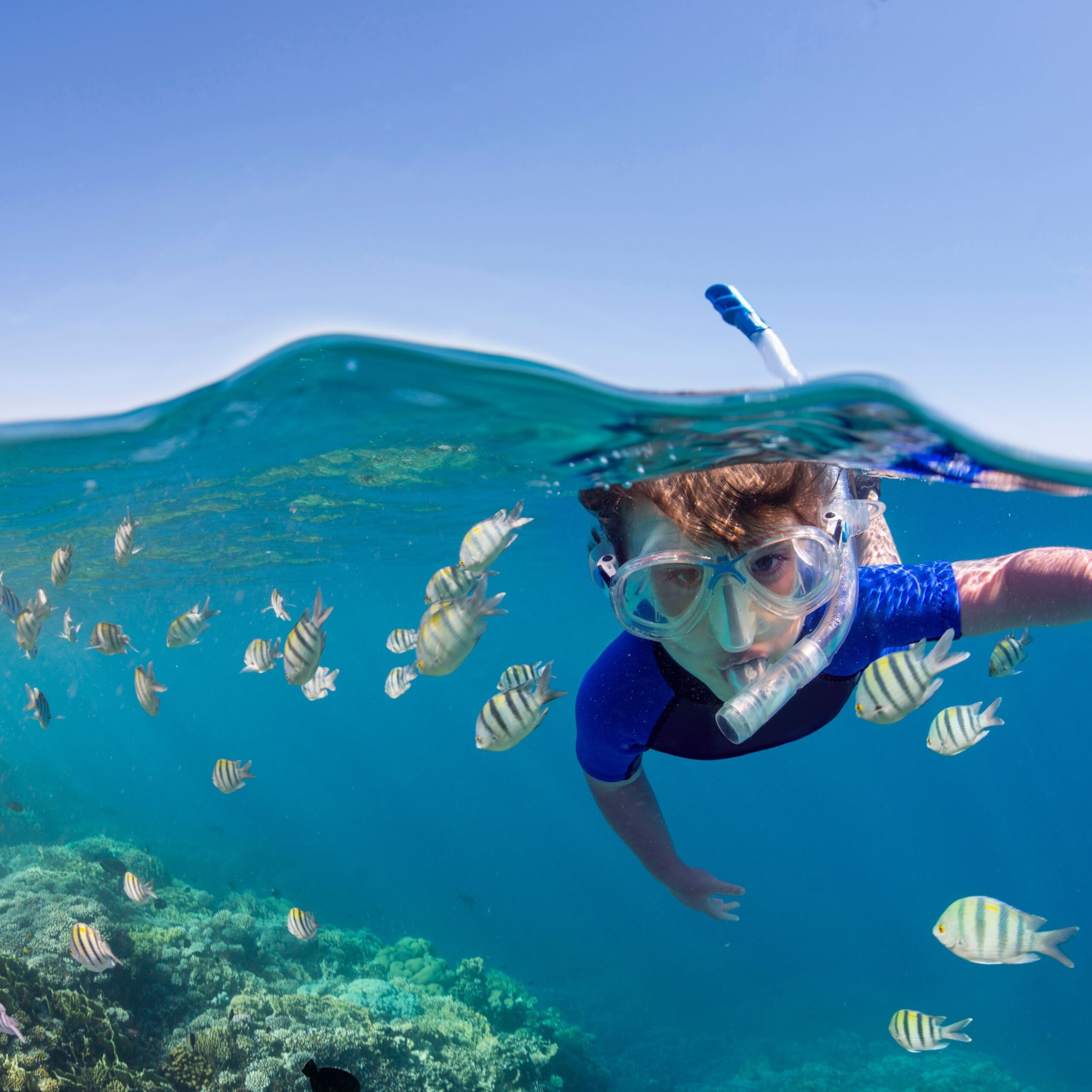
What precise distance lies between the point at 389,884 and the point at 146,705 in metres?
32.2

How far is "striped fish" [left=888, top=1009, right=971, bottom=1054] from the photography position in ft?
20.4

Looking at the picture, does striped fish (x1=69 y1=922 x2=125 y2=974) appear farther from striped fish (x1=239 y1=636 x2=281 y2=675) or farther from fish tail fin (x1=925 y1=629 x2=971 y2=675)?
fish tail fin (x1=925 y1=629 x2=971 y2=675)

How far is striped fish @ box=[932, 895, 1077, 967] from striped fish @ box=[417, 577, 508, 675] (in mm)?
3848

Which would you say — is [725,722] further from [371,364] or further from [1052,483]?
[1052,483]

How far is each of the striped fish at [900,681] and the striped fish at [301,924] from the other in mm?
6872

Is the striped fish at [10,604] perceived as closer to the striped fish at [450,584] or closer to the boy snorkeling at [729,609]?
the striped fish at [450,584]

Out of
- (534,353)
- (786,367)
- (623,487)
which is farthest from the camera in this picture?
(534,353)

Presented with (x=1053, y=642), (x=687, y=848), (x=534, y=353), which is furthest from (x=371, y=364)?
(x=1053, y=642)

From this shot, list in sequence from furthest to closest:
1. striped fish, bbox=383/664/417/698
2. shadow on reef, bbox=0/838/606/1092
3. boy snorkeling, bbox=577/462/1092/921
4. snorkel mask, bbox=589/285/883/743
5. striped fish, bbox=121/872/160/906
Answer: shadow on reef, bbox=0/838/606/1092
striped fish, bbox=121/872/160/906
striped fish, bbox=383/664/417/698
boy snorkeling, bbox=577/462/1092/921
snorkel mask, bbox=589/285/883/743

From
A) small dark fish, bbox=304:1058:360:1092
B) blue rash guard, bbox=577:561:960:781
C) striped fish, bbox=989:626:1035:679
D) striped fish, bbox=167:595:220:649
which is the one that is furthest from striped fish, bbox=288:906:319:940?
striped fish, bbox=989:626:1035:679

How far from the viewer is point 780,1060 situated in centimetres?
1920

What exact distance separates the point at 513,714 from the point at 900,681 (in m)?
2.51

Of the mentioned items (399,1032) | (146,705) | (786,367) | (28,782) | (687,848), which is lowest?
(687,848)

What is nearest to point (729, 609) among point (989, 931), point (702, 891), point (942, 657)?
point (942, 657)
